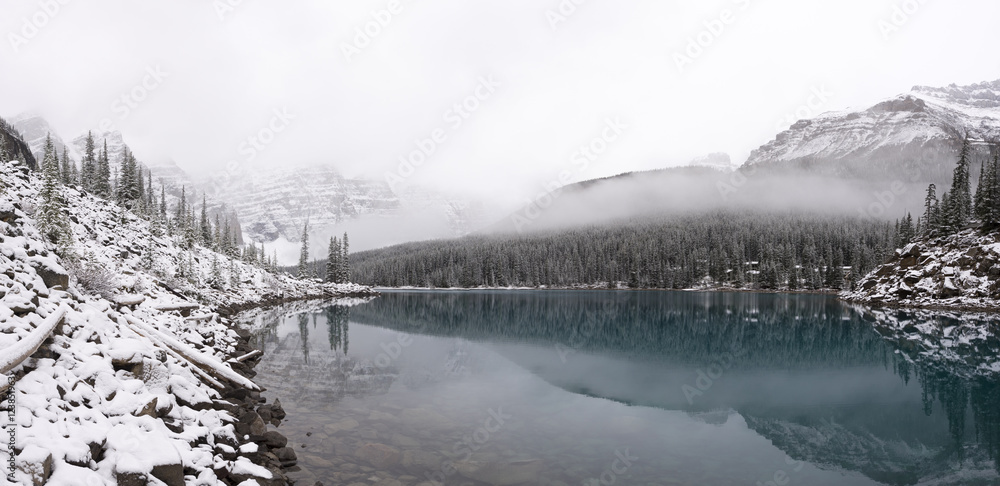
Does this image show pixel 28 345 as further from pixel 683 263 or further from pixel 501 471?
pixel 683 263

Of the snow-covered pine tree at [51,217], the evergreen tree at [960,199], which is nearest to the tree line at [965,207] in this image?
the evergreen tree at [960,199]

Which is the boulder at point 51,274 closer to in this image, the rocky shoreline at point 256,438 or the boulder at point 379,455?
the rocky shoreline at point 256,438

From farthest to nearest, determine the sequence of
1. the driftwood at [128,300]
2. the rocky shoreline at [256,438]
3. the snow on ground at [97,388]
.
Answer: the driftwood at [128,300] < the rocky shoreline at [256,438] < the snow on ground at [97,388]

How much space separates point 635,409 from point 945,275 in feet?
275

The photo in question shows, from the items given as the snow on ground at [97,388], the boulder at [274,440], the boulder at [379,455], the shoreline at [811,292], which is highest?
the snow on ground at [97,388]

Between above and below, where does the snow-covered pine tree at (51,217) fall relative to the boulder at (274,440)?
above

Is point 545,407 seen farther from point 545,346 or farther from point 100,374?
point 545,346

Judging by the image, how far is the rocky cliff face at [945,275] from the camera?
6800cm

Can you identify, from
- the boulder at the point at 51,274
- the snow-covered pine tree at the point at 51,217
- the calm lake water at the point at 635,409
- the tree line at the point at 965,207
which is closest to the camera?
the boulder at the point at 51,274

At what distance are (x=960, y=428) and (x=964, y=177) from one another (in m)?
99.2

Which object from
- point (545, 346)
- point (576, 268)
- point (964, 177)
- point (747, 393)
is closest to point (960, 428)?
point (747, 393)

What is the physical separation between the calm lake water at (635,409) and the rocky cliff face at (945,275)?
3657 centimetres

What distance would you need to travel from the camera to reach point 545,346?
→ 42438 mm

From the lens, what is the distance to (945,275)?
73.8m
